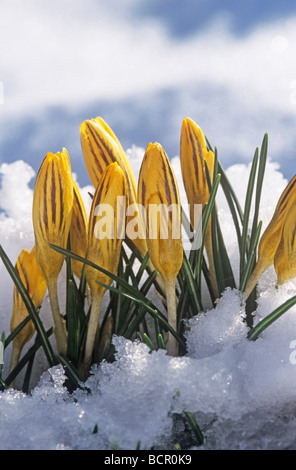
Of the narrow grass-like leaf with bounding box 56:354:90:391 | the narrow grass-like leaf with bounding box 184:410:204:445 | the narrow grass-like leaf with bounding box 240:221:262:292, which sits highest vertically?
the narrow grass-like leaf with bounding box 240:221:262:292

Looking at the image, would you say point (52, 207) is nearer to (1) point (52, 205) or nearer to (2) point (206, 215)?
(1) point (52, 205)

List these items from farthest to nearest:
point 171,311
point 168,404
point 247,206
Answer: point 247,206
point 171,311
point 168,404

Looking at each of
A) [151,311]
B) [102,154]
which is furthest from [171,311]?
[102,154]

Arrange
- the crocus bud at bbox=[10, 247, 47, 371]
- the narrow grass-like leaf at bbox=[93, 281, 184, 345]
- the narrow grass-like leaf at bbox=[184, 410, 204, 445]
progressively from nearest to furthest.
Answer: the narrow grass-like leaf at bbox=[184, 410, 204, 445] < the narrow grass-like leaf at bbox=[93, 281, 184, 345] < the crocus bud at bbox=[10, 247, 47, 371]

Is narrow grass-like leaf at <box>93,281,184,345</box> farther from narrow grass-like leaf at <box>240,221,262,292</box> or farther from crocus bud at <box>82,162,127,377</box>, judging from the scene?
narrow grass-like leaf at <box>240,221,262,292</box>

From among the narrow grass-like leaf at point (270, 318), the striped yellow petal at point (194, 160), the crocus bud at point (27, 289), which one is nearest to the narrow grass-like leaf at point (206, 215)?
the striped yellow petal at point (194, 160)

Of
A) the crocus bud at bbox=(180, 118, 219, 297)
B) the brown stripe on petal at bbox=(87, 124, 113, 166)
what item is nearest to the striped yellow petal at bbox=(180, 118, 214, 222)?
the crocus bud at bbox=(180, 118, 219, 297)
